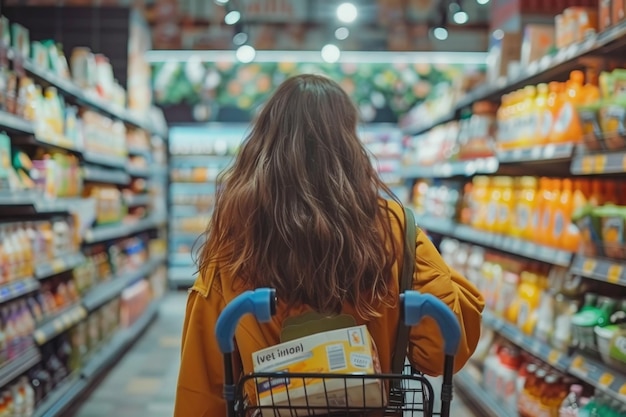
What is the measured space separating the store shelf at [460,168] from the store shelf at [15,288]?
256cm

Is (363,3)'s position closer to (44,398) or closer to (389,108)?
(389,108)

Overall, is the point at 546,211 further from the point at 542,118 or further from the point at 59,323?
the point at 59,323

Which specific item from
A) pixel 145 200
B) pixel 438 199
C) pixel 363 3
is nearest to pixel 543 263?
pixel 438 199

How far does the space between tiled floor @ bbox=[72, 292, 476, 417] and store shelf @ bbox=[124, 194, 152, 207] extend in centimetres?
121

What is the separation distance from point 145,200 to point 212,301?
6107 millimetres

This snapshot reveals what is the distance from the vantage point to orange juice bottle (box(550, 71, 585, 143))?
328cm

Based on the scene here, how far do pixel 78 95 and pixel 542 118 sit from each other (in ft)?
9.37

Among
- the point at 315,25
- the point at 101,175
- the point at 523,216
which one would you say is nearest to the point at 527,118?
the point at 523,216

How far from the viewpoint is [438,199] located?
20.3 feet

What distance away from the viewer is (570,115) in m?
3.31

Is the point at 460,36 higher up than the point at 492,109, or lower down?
higher up

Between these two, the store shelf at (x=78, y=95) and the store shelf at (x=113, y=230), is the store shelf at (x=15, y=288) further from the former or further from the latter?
the store shelf at (x=113, y=230)

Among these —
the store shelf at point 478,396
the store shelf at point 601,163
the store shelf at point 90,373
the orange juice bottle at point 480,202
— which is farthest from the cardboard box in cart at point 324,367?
the orange juice bottle at point 480,202

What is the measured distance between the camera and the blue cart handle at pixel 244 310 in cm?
137
